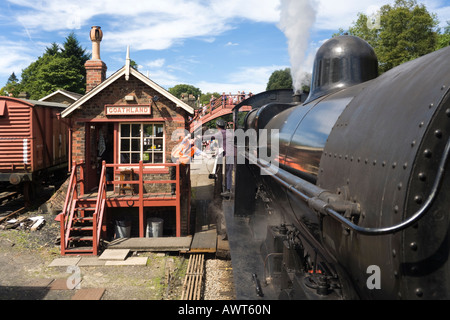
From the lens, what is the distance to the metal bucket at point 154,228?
9562 mm

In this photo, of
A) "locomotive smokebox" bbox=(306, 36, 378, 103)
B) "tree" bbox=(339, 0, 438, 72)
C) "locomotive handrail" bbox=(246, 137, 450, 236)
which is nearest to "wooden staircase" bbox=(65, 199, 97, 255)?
"locomotive smokebox" bbox=(306, 36, 378, 103)

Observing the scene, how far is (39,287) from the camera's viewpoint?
6.67 meters

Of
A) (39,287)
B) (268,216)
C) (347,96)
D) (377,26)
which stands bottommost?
(39,287)

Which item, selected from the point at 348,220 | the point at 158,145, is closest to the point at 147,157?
the point at 158,145

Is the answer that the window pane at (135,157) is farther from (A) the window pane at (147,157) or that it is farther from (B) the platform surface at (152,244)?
(B) the platform surface at (152,244)

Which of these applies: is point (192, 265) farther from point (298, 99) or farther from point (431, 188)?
point (431, 188)

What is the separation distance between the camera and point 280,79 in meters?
56.6

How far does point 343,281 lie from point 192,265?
6012mm

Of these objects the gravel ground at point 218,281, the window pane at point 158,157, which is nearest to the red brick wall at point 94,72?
the window pane at point 158,157

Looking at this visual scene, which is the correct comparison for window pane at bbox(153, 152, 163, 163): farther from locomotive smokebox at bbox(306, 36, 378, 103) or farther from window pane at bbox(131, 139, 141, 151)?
locomotive smokebox at bbox(306, 36, 378, 103)

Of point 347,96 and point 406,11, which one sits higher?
point 406,11

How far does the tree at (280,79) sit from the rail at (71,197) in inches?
1854
